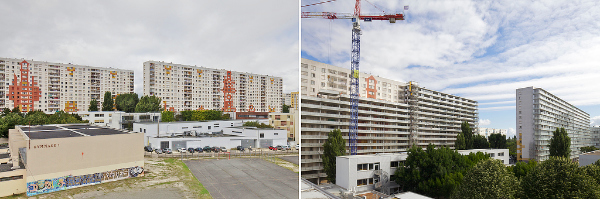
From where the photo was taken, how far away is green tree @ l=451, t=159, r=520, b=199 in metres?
4.23

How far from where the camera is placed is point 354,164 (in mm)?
6727

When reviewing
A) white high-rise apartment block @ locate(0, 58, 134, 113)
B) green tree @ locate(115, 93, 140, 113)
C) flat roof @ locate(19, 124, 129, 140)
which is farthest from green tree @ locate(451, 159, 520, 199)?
white high-rise apartment block @ locate(0, 58, 134, 113)

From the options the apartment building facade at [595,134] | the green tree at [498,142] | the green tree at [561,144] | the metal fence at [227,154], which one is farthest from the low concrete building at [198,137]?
the apartment building facade at [595,134]

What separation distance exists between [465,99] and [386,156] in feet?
76.6

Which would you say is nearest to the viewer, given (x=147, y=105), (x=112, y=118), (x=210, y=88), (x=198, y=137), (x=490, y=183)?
(x=490, y=183)

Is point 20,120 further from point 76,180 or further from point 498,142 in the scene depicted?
point 498,142

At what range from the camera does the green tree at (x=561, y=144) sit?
12.2 meters

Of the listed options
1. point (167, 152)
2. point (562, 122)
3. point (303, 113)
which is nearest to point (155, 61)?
point (167, 152)

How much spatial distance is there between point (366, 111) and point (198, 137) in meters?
8.69

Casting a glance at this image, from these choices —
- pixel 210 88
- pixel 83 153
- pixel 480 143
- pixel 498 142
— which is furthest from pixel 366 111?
pixel 210 88

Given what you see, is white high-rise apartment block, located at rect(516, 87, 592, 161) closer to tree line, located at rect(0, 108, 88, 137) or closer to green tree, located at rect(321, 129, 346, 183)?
green tree, located at rect(321, 129, 346, 183)

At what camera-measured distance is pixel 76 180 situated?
211 inches

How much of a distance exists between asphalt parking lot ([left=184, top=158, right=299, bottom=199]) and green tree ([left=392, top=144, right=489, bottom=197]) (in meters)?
3.12

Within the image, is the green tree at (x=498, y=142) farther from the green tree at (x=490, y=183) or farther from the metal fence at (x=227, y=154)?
the green tree at (x=490, y=183)
